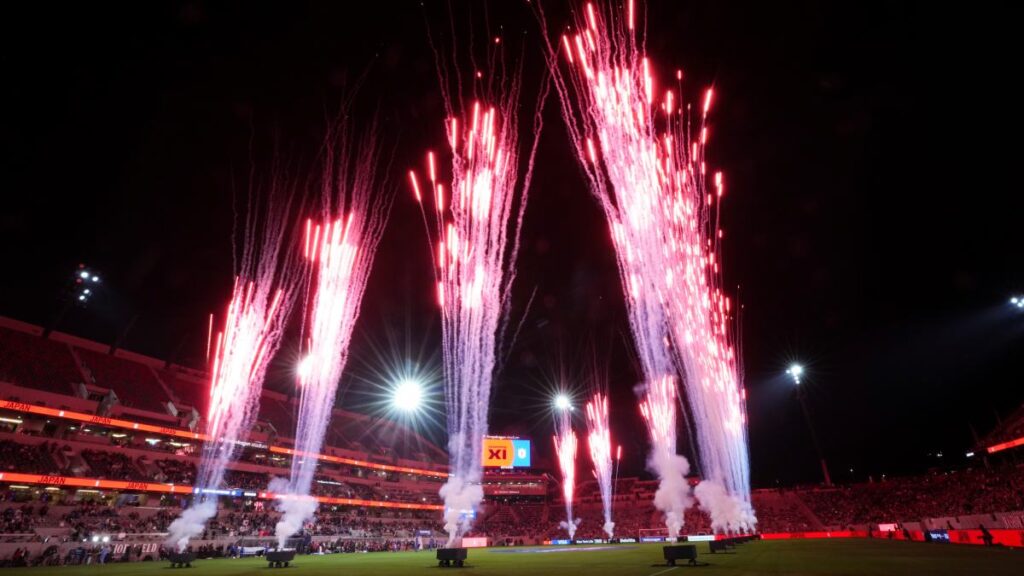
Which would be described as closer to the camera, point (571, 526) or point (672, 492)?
point (672, 492)

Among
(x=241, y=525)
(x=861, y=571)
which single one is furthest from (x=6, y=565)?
(x=861, y=571)

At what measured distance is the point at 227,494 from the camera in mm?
50094

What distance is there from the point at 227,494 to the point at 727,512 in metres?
45.7

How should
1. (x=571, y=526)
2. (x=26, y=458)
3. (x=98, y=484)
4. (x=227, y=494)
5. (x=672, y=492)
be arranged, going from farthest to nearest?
(x=571, y=526) → (x=672, y=492) → (x=227, y=494) → (x=98, y=484) → (x=26, y=458)

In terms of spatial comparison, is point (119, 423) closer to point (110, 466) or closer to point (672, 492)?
point (110, 466)

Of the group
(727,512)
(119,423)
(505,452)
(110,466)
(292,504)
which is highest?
(505,452)

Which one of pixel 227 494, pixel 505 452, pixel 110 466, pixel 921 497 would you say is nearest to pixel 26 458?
pixel 110 466

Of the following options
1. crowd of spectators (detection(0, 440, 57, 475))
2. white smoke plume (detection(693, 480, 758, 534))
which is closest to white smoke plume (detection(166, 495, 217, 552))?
crowd of spectators (detection(0, 440, 57, 475))

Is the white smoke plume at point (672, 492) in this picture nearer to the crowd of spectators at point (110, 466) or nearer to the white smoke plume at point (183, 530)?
the white smoke plume at point (183, 530)

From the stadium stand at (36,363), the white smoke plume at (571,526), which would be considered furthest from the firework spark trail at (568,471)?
the stadium stand at (36,363)

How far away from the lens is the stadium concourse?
35.5 meters

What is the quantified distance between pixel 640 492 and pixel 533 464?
15.3 metres

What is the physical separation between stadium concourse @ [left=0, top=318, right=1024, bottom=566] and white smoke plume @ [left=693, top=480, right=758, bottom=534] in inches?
142

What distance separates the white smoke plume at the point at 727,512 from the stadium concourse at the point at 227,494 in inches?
142
